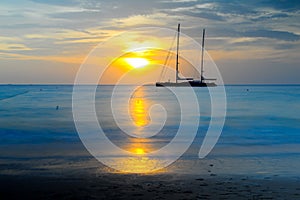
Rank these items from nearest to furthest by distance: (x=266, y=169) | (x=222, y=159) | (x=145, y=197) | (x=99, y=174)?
(x=145, y=197) < (x=99, y=174) < (x=266, y=169) < (x=222, y=159)

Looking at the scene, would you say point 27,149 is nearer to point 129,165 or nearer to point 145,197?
point 129,165

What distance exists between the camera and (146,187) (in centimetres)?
991

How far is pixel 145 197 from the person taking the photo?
9.01 meters

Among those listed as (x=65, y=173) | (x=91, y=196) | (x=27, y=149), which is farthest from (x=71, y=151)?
(x=91, y=196)

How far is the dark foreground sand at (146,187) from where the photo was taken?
29.9ft

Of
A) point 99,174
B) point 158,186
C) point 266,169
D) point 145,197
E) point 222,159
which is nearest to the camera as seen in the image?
point 145,197

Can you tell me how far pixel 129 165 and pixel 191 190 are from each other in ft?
12.0

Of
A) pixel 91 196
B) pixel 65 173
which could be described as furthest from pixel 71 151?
pixel 91 196

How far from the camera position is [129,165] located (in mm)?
12836

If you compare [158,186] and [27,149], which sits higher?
[27,149]

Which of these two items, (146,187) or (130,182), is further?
A: (130,182)

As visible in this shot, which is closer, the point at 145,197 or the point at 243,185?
the point at 145,197

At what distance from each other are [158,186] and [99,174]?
83.0 inches

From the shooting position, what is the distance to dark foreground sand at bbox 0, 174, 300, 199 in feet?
29.9
